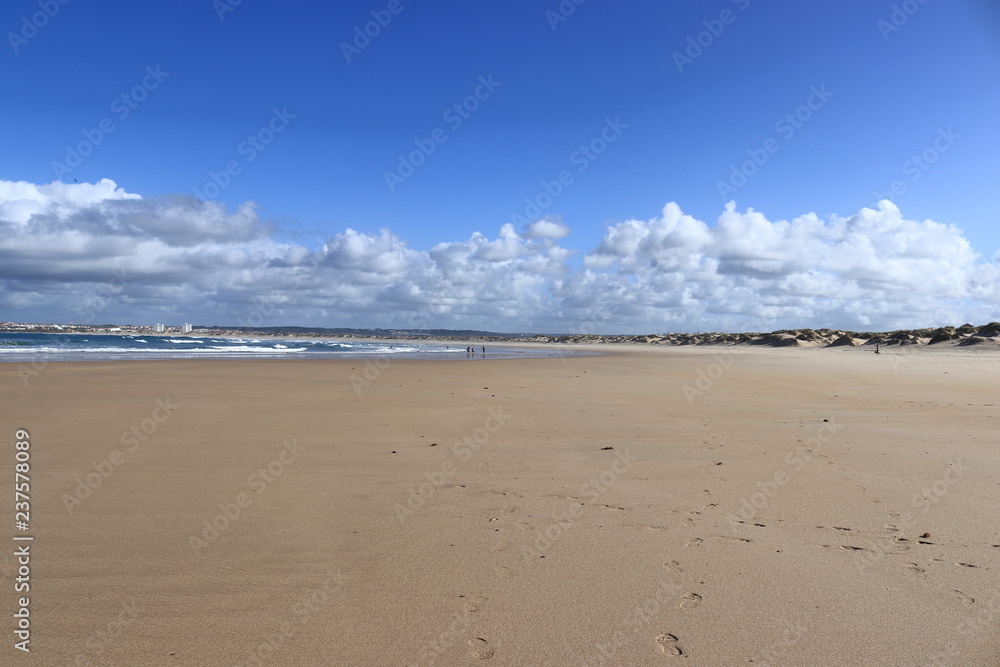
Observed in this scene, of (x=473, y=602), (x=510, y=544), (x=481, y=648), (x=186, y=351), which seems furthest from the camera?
(x=186, y=351)

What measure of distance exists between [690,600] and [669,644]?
49 centimetres

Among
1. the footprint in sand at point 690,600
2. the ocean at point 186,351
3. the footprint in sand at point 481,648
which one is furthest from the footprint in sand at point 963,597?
the ocean at point 186,351

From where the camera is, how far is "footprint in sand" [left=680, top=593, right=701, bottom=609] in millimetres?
3318

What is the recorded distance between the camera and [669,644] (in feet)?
9.75

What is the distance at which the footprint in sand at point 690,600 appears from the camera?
332 cm

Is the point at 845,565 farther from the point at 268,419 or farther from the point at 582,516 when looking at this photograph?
the point at 268,419

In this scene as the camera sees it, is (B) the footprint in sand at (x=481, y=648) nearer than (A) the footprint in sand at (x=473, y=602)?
Yes

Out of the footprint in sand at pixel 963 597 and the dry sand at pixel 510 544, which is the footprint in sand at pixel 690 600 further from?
the footprint in sand at pixel 963 597

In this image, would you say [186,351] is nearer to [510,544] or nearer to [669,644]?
[510,544]

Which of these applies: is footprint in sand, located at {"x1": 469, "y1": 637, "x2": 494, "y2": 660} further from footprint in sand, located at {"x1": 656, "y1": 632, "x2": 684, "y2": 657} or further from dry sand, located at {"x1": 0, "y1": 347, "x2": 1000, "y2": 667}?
footprint in sand, located at {"x1": 656, "y1": 632, "x2": 684, "y2": 657}

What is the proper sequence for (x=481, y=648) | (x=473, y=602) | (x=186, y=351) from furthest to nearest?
1. (x=186, y=351)
2. (x=473, y=602)
3. (x=481, y=648)

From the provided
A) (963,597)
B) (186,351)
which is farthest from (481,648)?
(186,351)

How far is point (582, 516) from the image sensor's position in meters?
4.83

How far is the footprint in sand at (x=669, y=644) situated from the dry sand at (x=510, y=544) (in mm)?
11
